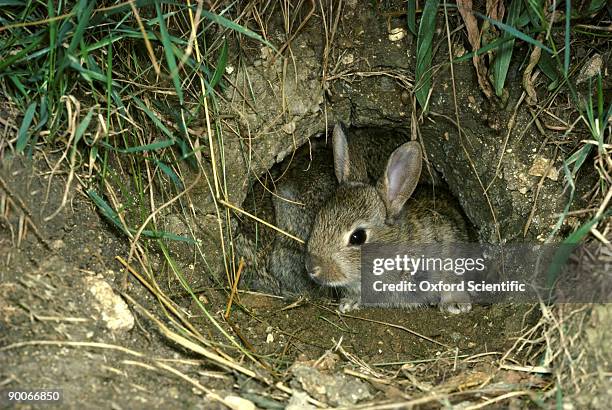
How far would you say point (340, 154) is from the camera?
4980 mm

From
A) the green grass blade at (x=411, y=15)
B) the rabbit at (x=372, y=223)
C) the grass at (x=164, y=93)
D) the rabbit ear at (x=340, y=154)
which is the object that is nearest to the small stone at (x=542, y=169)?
the grass at (x=164, y=93)

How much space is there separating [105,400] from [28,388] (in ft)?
1.05

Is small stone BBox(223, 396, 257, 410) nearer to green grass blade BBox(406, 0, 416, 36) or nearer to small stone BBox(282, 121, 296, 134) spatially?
small stone BBox(282, 121, 296, 134)

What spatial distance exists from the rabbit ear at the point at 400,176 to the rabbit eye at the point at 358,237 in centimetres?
26

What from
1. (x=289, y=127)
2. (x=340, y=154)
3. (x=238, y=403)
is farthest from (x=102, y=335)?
(x=340, y=154)

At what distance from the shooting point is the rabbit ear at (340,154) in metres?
4.82

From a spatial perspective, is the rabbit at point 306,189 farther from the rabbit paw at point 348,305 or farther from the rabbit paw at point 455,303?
the rabbit paw at point 455,303

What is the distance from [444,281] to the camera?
5094 mm

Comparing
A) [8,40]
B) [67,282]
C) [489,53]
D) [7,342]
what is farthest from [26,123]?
[489,53]

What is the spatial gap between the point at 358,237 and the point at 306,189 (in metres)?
0.82

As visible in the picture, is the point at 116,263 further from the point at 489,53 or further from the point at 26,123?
the point at 489,53

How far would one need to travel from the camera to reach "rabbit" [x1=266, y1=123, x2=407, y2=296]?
529cm

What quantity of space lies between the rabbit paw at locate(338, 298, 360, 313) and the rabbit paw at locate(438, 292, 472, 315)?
592mm

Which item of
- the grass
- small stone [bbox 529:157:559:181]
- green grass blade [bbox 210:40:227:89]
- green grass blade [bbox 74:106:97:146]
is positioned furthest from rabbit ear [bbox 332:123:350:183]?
green grass blade [bbox 74:106:97:146]
